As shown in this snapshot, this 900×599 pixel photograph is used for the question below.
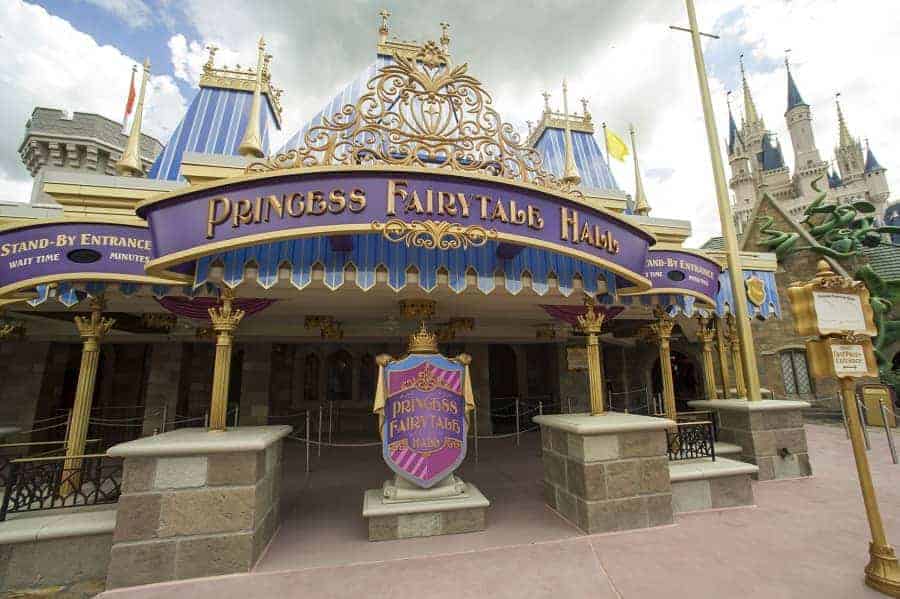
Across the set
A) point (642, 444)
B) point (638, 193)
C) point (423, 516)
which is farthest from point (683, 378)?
point (423, 516)

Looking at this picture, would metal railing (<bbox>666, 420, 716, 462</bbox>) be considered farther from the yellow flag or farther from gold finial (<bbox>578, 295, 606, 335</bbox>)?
the yellow flag

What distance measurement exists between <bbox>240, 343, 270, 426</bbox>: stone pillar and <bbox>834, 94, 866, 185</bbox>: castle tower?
106298 mm

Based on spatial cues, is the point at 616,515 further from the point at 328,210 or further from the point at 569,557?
the point at 328,210

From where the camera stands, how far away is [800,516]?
538 centimetres

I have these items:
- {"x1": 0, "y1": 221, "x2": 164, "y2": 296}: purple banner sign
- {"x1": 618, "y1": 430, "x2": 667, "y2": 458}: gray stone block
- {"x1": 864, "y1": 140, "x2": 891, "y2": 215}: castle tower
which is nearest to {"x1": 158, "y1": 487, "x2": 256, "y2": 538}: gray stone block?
{"x1": 0, "y1": 221, "x2": 164, "y2": 296}: purple banner sign

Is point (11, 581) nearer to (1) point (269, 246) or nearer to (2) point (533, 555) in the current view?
(1) point (269, 246)

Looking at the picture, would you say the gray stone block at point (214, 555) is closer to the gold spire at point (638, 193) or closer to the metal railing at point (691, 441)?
the metal railing at point (691, 441)

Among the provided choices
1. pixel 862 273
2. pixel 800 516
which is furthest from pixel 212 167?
pixel 862 273

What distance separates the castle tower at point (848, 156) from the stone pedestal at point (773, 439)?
327 ft

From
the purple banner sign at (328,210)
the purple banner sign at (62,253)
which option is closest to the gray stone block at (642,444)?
the purple banner sign at (328,210)

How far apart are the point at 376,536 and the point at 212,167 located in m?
5.60

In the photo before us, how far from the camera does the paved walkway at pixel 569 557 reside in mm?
3666

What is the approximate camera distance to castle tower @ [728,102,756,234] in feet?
250

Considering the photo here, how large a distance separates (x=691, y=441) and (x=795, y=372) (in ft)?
52.0
